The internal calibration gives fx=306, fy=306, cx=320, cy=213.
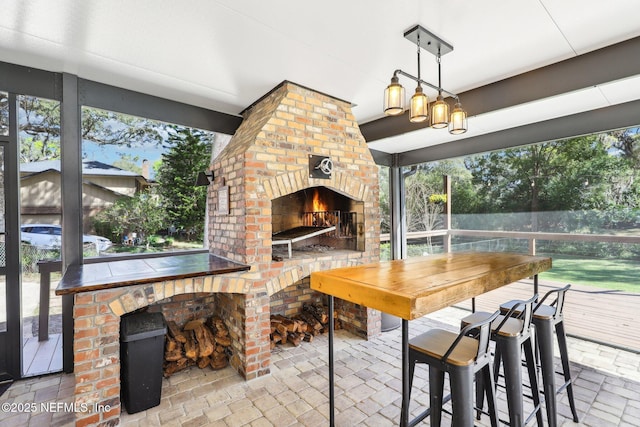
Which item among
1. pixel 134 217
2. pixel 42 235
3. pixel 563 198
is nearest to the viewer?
pixel 42 235

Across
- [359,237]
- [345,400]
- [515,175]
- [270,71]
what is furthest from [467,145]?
[345,400]

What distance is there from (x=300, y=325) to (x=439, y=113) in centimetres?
266

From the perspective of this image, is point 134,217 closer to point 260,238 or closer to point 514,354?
point 260,238

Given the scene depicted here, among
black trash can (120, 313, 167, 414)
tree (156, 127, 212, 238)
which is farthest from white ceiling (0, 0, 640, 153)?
black trash can (120, 313, 167, 414)

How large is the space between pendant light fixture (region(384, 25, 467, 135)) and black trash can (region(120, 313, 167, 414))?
241cm

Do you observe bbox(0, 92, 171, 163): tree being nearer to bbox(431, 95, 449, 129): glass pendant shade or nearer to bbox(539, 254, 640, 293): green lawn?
bbox(431, 95, 449, 129): glass pendant shade

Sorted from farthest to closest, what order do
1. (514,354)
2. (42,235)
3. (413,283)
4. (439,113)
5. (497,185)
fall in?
(497,185) < (42,235) < (439,113) < (514,354) < (413,283)

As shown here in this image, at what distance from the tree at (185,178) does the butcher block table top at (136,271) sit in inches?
20.5

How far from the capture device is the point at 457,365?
153 cm

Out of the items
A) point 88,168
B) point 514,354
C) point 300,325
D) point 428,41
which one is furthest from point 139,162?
point 514,354

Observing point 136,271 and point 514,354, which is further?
point 136,271

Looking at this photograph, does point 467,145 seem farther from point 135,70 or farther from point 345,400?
point 135,70

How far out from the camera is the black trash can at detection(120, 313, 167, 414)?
2297 mm

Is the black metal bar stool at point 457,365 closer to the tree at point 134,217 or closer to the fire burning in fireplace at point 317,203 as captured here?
the fire burning in fireplace at point 317,203
